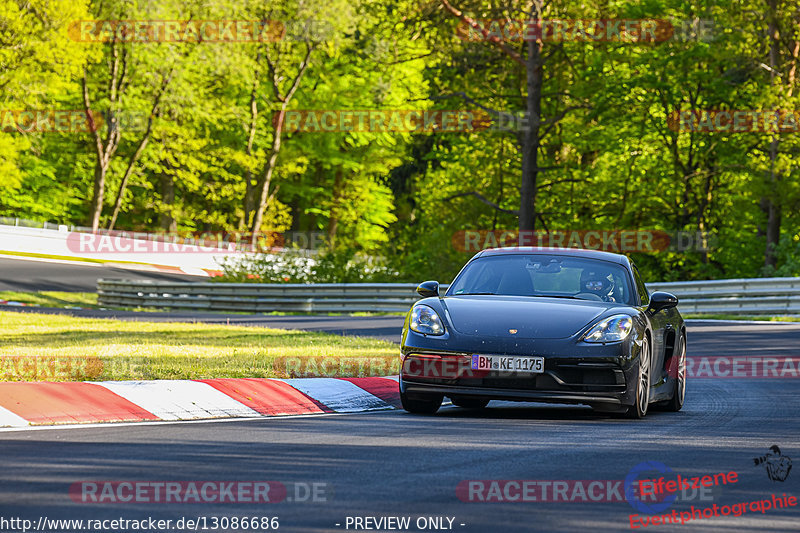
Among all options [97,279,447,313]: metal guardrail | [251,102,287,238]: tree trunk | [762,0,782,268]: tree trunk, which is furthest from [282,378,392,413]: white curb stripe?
[251,102,287,238]: tree trunk

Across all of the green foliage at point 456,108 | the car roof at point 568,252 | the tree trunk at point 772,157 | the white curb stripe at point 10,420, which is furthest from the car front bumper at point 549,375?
the tree trunk at point 772,157

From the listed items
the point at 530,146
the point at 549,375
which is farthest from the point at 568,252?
the point at 530,146

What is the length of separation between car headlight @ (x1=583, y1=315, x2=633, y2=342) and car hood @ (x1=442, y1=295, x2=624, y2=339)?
8 centimetres

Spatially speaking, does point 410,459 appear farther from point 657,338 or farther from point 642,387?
point 657,338

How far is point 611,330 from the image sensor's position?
957cm

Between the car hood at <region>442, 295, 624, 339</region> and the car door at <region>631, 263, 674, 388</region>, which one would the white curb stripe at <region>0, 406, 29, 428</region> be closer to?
the car hood at <region>442, 295, 624, 339</region>

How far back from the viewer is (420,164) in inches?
1940

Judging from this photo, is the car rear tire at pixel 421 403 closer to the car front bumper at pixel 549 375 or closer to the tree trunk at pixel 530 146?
the car front bumper at pixel 549 375

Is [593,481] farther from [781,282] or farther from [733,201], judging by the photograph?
[733,201]

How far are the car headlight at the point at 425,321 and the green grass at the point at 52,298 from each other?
79.0ft

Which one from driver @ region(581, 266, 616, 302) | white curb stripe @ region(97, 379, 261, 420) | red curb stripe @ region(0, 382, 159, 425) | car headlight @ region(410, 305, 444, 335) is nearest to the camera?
red curb stripe @ region(0, 382, 159, 425)

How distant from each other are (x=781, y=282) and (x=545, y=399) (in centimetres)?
1771

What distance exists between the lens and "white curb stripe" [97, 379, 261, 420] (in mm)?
9234

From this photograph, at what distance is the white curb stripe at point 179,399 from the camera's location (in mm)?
9234
